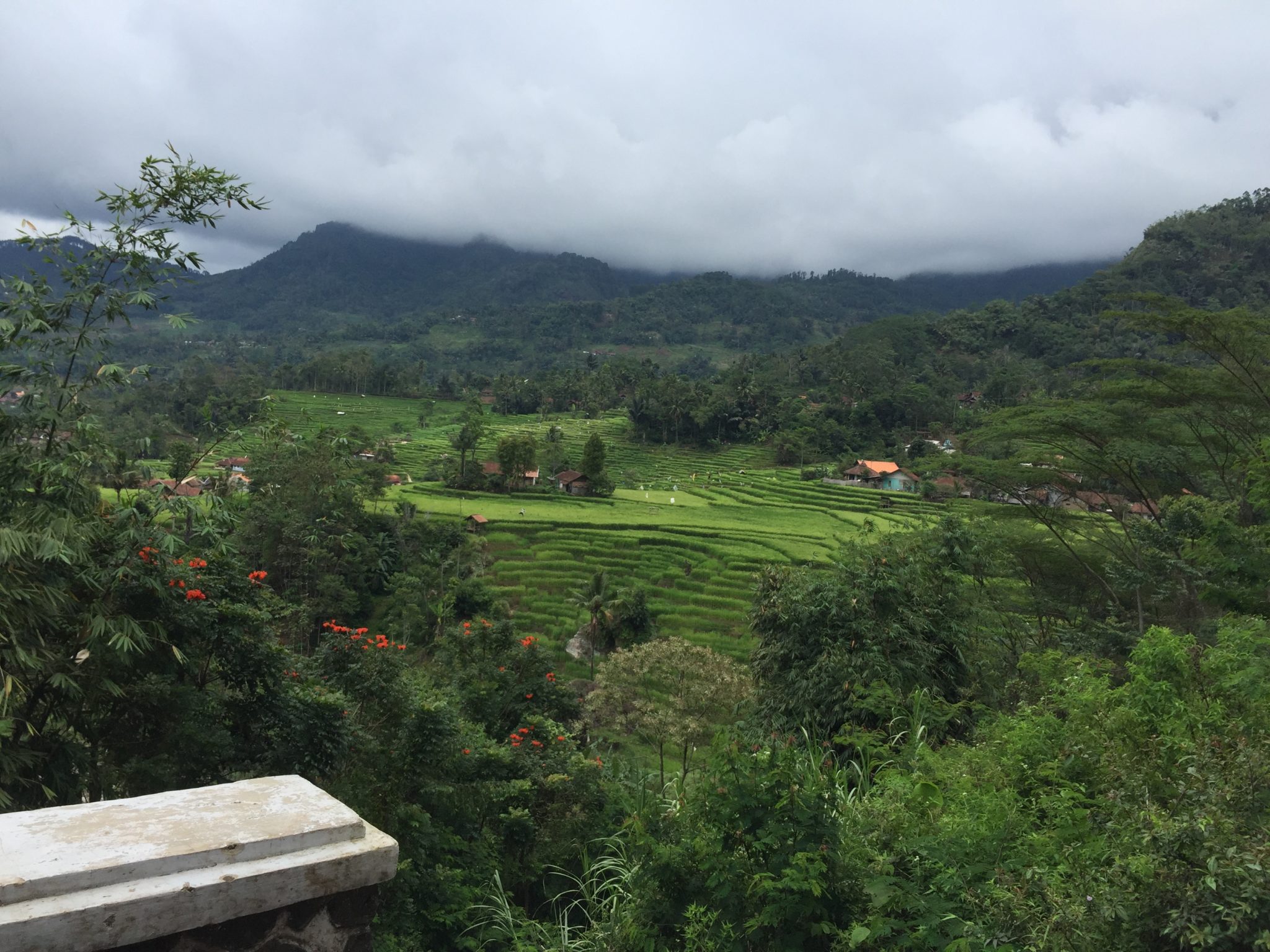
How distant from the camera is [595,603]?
23375 mm

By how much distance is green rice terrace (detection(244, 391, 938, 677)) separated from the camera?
2636 cm

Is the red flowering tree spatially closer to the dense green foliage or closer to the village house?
the dense green foliage

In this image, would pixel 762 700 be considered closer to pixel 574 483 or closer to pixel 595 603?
pixel 595 603

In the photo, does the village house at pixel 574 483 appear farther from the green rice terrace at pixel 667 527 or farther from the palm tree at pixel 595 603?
the palm tree at pixel 595 603

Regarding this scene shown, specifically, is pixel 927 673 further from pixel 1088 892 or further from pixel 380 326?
pixel 380 326

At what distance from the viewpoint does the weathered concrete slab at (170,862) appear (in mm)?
1290

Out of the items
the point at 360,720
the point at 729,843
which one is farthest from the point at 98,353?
the point at 729,843

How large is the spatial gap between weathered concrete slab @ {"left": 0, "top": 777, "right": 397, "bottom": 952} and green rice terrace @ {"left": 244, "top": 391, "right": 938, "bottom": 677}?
16965mm

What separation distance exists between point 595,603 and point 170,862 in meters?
22.2

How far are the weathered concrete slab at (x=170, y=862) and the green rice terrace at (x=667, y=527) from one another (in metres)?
17.0

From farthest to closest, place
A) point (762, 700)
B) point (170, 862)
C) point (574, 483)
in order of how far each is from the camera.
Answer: point (574, 483)
point (762, 700)
point (170, 862)

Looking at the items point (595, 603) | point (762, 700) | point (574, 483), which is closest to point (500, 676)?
point (762, 700)

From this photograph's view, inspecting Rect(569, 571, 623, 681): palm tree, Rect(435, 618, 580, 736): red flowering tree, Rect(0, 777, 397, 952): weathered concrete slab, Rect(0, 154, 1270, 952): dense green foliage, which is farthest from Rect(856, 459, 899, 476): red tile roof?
Rect(0, 777, 397, 952): weathered concrete slab

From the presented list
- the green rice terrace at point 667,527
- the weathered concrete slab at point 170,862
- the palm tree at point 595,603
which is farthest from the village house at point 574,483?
the weathered concrete slab at point 170,862
